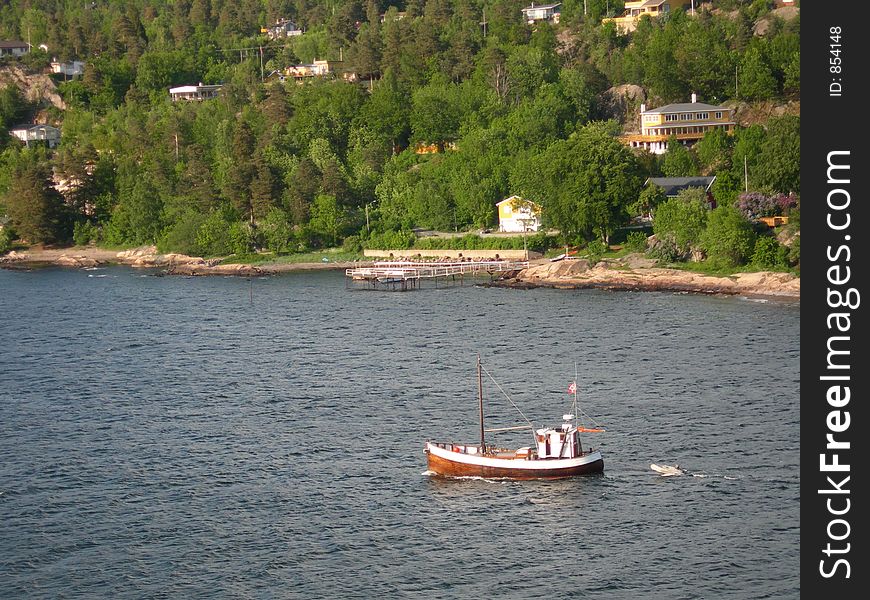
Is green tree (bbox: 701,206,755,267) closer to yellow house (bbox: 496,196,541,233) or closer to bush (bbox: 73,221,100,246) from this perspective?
yellow house (bbox: 496,196,541,233)

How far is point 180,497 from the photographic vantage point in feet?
165

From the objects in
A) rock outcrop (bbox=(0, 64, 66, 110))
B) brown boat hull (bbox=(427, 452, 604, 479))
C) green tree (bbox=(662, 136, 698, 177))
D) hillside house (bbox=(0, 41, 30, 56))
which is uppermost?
hillside house (bbox=(0, 41, 30, 56))

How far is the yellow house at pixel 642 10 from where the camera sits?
155250 mm

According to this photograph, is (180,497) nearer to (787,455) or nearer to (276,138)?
(787,455)

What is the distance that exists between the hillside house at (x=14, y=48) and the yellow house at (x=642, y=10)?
88483 millimetres

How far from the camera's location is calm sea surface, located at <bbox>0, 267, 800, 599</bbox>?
42.5 m

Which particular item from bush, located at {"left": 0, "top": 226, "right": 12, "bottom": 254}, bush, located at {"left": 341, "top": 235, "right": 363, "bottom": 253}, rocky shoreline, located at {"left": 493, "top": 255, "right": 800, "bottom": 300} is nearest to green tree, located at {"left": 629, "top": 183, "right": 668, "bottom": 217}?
Result: rocky shoreline, located at {"left": 493, "top": 255, "right": 800, "bottom": 300}

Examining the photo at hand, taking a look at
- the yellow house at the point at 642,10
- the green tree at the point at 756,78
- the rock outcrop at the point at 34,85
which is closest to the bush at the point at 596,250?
the green tree at the point at 756,78

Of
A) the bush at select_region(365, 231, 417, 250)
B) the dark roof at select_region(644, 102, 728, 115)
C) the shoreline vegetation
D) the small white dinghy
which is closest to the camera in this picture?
the small white dinghy

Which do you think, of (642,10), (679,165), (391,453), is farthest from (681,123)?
(391,453)

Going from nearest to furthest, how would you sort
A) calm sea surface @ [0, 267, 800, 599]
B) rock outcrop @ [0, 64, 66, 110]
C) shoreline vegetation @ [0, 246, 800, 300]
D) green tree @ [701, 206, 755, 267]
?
calm sea surface @ [0, 267, 800, 599], shoreline vegetation @ [0, 246, 800, 300], green tree @ [701, 206, 755, 267], rock outcrop @ [0, 64, 66, 110]

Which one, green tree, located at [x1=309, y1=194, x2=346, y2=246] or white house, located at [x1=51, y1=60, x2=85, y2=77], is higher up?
white house, located at [x1=51, y1=60, x2=85, y2=77]

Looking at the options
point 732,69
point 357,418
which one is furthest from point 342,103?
point 357,418

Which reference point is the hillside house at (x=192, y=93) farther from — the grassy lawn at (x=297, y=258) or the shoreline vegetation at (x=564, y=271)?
the grassy lawn at (x=297, y=258)
